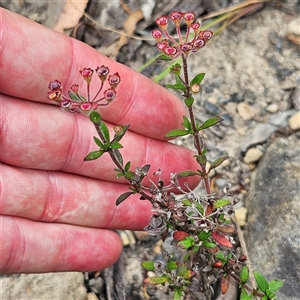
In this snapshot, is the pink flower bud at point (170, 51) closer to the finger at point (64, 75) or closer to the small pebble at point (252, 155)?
the finger at point (64, 75)

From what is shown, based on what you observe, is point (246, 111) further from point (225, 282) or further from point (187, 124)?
point (225, 282)

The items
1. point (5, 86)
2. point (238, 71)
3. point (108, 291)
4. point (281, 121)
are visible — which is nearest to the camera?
point (5, 86)

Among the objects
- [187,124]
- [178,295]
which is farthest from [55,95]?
[178,295]

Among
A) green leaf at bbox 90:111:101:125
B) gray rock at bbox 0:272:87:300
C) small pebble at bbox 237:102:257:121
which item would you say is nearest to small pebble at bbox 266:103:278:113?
small pebble at bbox 237:102:257:121

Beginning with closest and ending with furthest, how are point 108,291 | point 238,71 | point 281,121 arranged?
point 108,291
point 281,121
point 238,71

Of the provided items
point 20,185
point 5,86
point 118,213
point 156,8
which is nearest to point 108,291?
point 118,213

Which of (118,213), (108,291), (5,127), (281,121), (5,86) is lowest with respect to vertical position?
(108,291)

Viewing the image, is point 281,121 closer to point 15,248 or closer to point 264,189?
point 264,189
